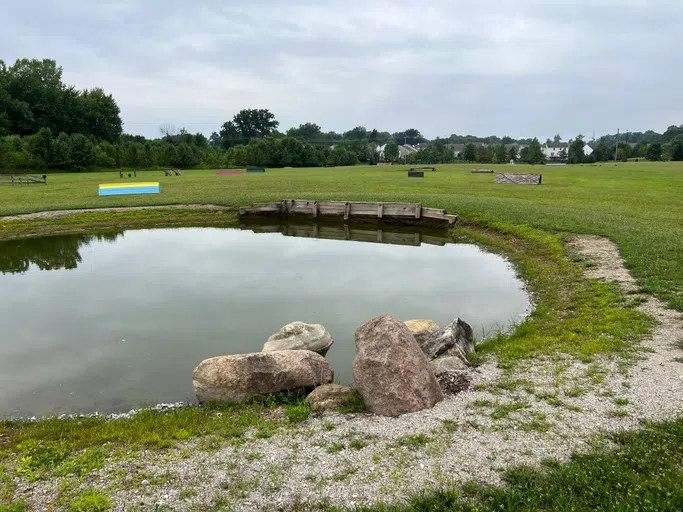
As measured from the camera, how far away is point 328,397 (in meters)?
7.54

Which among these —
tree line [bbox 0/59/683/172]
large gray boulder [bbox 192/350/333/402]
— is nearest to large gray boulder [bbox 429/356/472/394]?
large gray boulder [bbox 192/350/333/402]

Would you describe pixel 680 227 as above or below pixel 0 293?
above

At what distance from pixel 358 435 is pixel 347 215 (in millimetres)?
21882

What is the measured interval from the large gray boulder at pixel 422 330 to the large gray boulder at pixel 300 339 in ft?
6.53

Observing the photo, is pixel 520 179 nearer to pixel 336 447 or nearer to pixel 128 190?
pixel 128 190

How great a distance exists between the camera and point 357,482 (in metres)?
5.40

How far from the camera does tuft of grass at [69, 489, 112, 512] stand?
5.04 metres

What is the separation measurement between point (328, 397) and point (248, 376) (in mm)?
1442

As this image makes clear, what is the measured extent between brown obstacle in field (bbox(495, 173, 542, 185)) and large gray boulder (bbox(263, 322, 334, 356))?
37769 millimetres

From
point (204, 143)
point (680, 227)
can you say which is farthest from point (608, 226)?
point (204, 143)

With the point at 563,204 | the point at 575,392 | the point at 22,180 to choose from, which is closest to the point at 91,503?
the point at 575,392

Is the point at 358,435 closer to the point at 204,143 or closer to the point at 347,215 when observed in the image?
the point at 347,215

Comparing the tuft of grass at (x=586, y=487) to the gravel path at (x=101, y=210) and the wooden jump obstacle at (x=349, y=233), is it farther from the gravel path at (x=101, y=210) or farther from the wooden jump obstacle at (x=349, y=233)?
the gravel path at (x=101, y=210)

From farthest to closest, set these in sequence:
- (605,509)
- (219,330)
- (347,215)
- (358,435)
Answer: (347,215) → (219,330) → (358,435) → (605,509)
